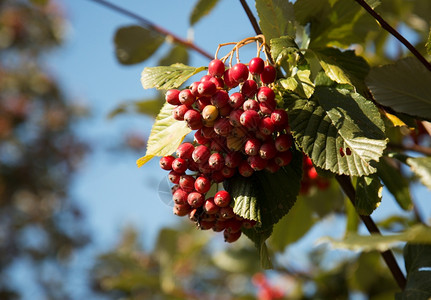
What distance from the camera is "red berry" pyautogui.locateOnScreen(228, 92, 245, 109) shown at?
730 millimetres

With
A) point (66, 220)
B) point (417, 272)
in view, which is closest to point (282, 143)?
point (417, 272)

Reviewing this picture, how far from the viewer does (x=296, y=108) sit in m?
0.73

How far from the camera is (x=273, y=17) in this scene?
821 mm

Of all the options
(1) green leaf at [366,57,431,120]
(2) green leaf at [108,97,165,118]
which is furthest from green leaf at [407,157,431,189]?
(2) green leaf at [108,97,165,118]

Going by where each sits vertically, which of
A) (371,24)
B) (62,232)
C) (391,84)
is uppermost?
(371,24)

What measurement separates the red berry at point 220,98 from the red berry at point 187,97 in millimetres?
38

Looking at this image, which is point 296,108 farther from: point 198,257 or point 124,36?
point 198,257

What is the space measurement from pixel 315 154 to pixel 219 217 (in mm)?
200

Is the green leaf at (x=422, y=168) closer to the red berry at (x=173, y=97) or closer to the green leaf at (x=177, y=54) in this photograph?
the red berry at (x=173, y=97)

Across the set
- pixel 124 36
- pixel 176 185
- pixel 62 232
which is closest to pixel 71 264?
pixel 62 232

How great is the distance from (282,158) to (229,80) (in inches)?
6.3

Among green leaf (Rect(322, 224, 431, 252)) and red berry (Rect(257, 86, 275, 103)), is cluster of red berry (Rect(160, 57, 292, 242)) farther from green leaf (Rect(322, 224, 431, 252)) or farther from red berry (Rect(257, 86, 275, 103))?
green leaf (Rect(322, 224, 431, 252))

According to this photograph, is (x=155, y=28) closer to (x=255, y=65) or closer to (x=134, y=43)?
(x=134, y=43)

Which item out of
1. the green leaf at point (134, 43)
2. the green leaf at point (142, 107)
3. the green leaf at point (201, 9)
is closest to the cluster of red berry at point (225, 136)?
the green leaf at point (201, 9)
